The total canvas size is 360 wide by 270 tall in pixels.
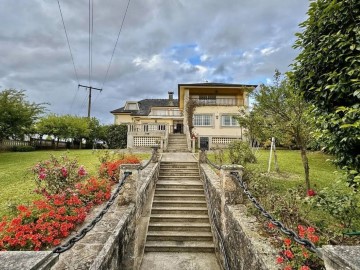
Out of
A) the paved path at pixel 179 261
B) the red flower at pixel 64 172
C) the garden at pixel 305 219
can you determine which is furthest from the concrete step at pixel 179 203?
the red flower at pixel 64 172

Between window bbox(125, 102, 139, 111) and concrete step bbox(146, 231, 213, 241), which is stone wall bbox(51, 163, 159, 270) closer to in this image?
concrete step bbox(146, 231, 213, 241)

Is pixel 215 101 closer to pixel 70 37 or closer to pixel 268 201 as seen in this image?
pixel 70 37

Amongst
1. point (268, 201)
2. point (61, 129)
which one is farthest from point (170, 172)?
point (61, 129)

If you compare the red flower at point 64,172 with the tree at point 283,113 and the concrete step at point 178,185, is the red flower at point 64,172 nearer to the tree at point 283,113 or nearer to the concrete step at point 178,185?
the concrete step at point 178,185

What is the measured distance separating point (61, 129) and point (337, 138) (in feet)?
90.3

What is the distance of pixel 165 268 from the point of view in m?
5.73

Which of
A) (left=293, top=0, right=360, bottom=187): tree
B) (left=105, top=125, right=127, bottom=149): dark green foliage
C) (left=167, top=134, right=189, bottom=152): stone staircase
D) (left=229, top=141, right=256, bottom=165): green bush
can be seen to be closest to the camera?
(left=293, top=0, right=360, bottom=187): tree

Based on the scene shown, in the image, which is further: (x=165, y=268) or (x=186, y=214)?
(x=186, y=214)

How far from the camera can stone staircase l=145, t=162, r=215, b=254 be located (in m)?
6.76

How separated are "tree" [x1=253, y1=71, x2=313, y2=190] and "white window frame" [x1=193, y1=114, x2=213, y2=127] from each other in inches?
689

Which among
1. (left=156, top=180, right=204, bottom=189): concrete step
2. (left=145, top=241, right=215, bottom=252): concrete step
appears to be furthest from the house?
(left=145, top=241, right=215, bottom=252): concrete step

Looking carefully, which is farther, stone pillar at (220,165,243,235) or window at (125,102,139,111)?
window at (125,102,139,111)

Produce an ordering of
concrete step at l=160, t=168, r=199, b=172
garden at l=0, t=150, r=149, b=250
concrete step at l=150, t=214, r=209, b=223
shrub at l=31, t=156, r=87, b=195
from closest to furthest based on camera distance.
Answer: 1. garden at l=0, t=150, r=149, b=250
2. shrub at l=31, t=156, r=87, b=195
3. concrete step at l=150, t=214, r=209, b=223
4. concrete step at l=160, t=168, r=199, b=172

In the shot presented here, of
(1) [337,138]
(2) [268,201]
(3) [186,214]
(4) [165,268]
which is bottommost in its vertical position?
(4) [165,268]
